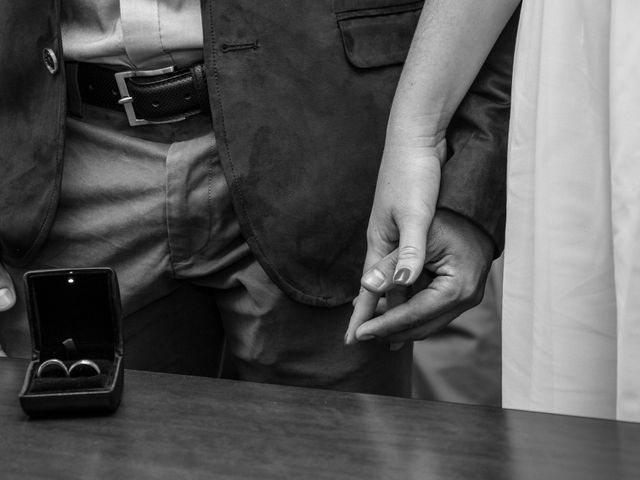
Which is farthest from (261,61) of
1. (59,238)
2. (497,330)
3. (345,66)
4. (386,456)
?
(497,330)

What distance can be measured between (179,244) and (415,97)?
36cm

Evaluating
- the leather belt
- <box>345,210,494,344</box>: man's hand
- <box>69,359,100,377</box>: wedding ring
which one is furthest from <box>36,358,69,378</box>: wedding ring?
the leather belt

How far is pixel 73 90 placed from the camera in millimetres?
1163

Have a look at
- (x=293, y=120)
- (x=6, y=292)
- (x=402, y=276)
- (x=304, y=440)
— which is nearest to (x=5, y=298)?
(x=6, y=292)

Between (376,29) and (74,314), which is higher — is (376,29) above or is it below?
above

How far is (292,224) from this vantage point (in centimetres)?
112

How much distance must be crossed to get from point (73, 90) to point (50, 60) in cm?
5

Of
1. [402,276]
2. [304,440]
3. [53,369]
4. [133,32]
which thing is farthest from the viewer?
[133,32]

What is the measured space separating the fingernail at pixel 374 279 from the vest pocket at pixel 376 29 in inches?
11.1

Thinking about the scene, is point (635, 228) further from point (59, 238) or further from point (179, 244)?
point (59, 238)

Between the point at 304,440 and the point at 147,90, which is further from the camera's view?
the point at 147,90

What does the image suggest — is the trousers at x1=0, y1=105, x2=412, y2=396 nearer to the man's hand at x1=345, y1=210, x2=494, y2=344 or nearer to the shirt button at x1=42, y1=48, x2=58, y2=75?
the shirt button at x1=42, y1=48, x2=58, y2=75

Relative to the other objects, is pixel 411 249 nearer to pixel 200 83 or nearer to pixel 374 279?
pixel 374 279

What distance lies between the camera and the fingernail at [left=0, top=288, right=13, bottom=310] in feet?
4.03
